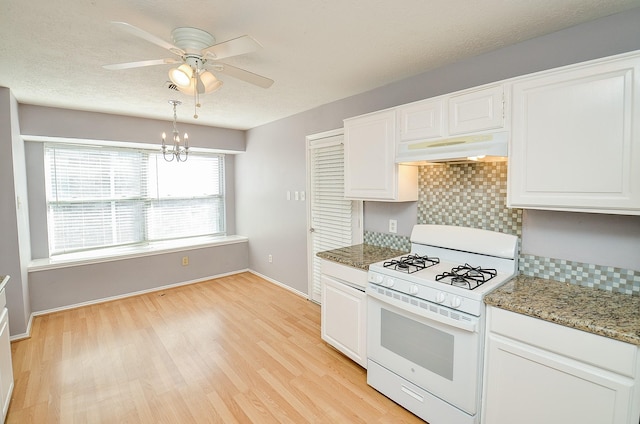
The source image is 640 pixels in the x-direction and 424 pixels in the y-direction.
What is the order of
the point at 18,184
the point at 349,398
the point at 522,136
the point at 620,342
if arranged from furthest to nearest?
the point at 18,184 < the point at 349,398 < the point at 522,136 < the point at 620,342

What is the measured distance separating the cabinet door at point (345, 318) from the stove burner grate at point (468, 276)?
0.69 meters

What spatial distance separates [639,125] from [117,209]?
17.8ft

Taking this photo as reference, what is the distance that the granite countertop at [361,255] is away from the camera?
2.43 m

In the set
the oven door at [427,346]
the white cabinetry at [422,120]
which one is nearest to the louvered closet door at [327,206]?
the white cabinetry at [422,120]

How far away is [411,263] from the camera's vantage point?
2.24 m

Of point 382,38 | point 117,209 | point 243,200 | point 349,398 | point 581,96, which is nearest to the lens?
point 581,96

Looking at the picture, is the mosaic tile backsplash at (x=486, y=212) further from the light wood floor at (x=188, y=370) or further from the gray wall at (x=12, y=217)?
the gray wall at (x=12, y=217)

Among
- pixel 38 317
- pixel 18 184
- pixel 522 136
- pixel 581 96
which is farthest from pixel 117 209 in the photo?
pixel 581 96

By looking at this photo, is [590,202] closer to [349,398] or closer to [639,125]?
[639,125]

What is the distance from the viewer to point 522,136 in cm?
175

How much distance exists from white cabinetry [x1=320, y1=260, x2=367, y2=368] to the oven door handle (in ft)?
0.64

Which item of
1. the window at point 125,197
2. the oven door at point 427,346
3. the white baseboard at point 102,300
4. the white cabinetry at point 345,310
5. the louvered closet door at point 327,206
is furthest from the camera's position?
the window at point 125,197

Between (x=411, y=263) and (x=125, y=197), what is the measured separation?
167 inches

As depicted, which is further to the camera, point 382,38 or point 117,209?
point 117,209
